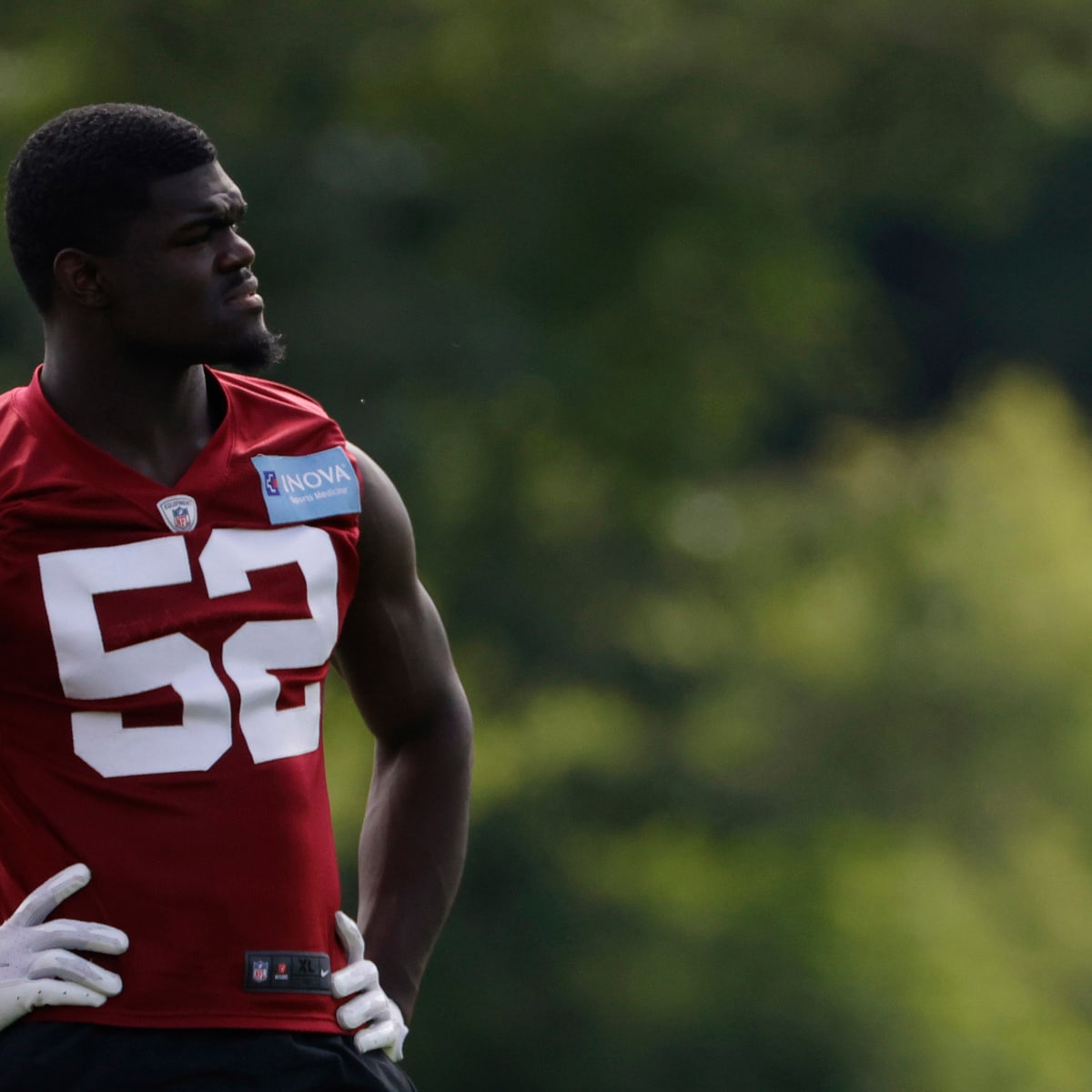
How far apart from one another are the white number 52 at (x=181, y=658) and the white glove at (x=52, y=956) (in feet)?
0.43

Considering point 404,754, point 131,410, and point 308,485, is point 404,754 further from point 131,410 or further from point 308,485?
point 131,410

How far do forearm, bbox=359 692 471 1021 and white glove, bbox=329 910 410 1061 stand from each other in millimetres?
146

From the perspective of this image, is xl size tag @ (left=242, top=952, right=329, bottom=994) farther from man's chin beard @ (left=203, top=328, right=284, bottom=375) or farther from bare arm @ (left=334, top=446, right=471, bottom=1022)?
man's chin beard @ (left=203, top=328, right=284, bottom=375)

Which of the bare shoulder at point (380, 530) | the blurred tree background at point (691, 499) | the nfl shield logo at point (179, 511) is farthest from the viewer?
the blurred tree background at point (691, 499)

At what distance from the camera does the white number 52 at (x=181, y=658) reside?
2.17 metres

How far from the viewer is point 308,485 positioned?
235 centimetres

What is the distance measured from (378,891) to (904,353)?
1221 centimetres

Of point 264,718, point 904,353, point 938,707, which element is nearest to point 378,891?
point 264,718

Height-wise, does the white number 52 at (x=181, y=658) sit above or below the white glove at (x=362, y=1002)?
above

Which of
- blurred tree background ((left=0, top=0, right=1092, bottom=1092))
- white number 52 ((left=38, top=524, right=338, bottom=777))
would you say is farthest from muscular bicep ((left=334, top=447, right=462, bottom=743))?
blurred tree background ((left=0, top=0, right=1092, bottom=1092))

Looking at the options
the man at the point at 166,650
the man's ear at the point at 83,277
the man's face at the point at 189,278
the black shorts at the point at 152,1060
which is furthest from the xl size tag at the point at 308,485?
the black shorts at the point at 152,1060

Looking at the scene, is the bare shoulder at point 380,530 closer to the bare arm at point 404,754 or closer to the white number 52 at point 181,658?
the bare arm at point 404,754

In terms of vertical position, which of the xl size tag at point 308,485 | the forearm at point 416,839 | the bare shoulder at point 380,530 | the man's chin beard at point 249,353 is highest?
the man's chin beard at point 249,353

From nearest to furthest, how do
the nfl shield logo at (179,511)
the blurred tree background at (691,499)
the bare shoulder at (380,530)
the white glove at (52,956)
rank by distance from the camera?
1. the white glove at (52,956)
2. the nfl shield logo at (179,511)
3. the bare shoulder at (380,530)
4. the blurred tree background at (691,499)
